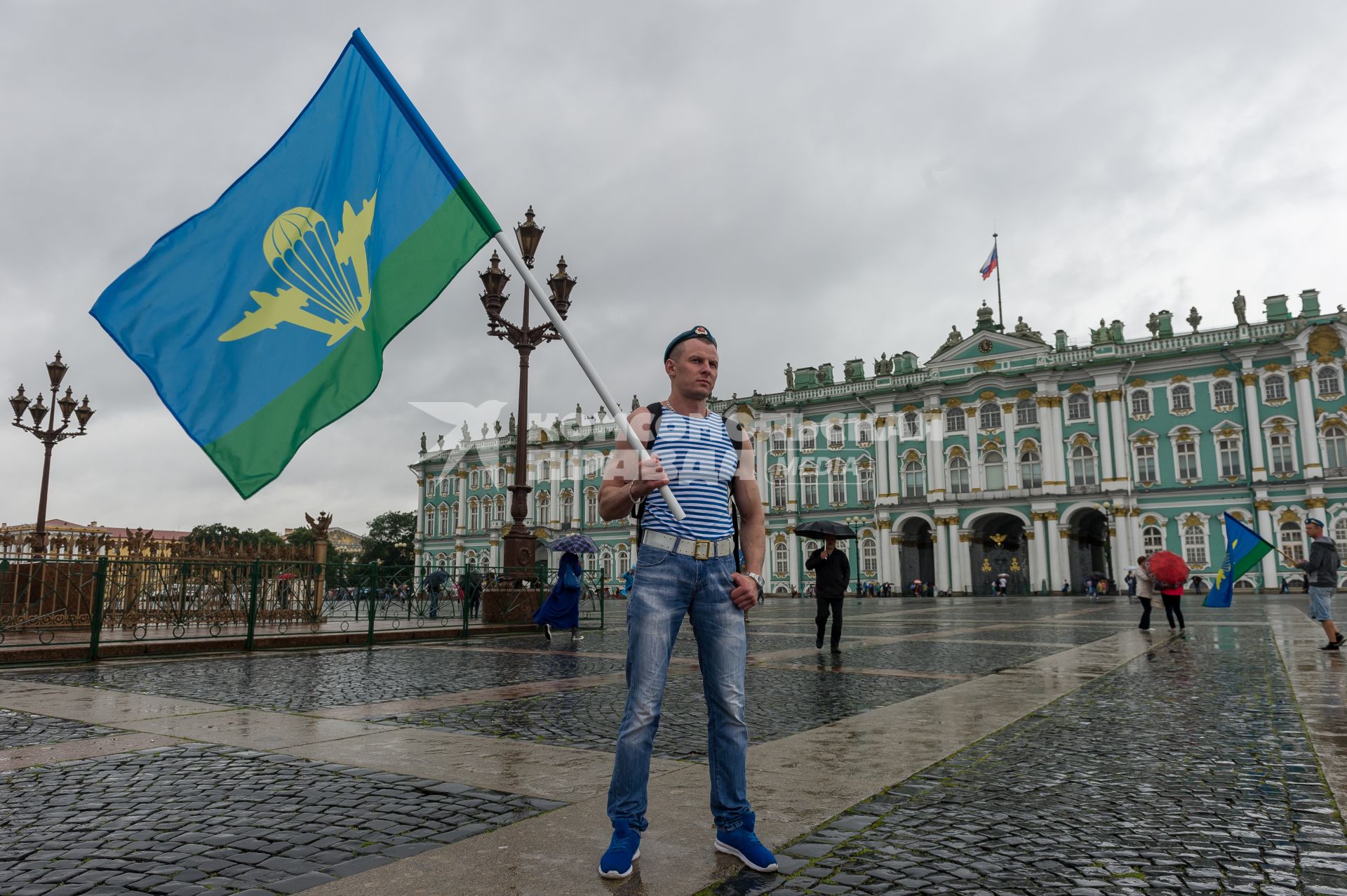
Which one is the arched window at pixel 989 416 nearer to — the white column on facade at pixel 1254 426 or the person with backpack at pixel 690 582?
the white column on facade at pixel 1254 426

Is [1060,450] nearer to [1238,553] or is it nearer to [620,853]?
[1238,553]

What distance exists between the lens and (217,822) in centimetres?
342

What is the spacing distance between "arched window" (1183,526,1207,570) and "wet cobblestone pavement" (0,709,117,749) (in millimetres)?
47912

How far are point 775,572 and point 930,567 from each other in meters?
9.48

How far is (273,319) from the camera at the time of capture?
4195 mm

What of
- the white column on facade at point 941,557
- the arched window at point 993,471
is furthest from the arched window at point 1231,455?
the white column on facade at point 941,557

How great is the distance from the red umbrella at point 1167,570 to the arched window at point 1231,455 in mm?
34783

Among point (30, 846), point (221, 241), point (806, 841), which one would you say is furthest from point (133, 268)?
point (806, 841)

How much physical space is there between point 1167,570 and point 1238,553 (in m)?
4.53

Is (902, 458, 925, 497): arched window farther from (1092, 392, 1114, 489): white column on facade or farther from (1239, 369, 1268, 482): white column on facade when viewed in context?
(1239, 369, 1268, 482): white column on facade

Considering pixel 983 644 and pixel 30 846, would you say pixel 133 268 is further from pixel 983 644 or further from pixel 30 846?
pixel 983 644

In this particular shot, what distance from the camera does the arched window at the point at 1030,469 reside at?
48625 millimetres

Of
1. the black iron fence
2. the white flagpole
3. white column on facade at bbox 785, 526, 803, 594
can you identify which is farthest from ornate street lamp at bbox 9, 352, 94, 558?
white column on facade at bbox 785, 526, 803, 594

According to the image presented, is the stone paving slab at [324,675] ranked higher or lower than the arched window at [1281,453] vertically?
lower
